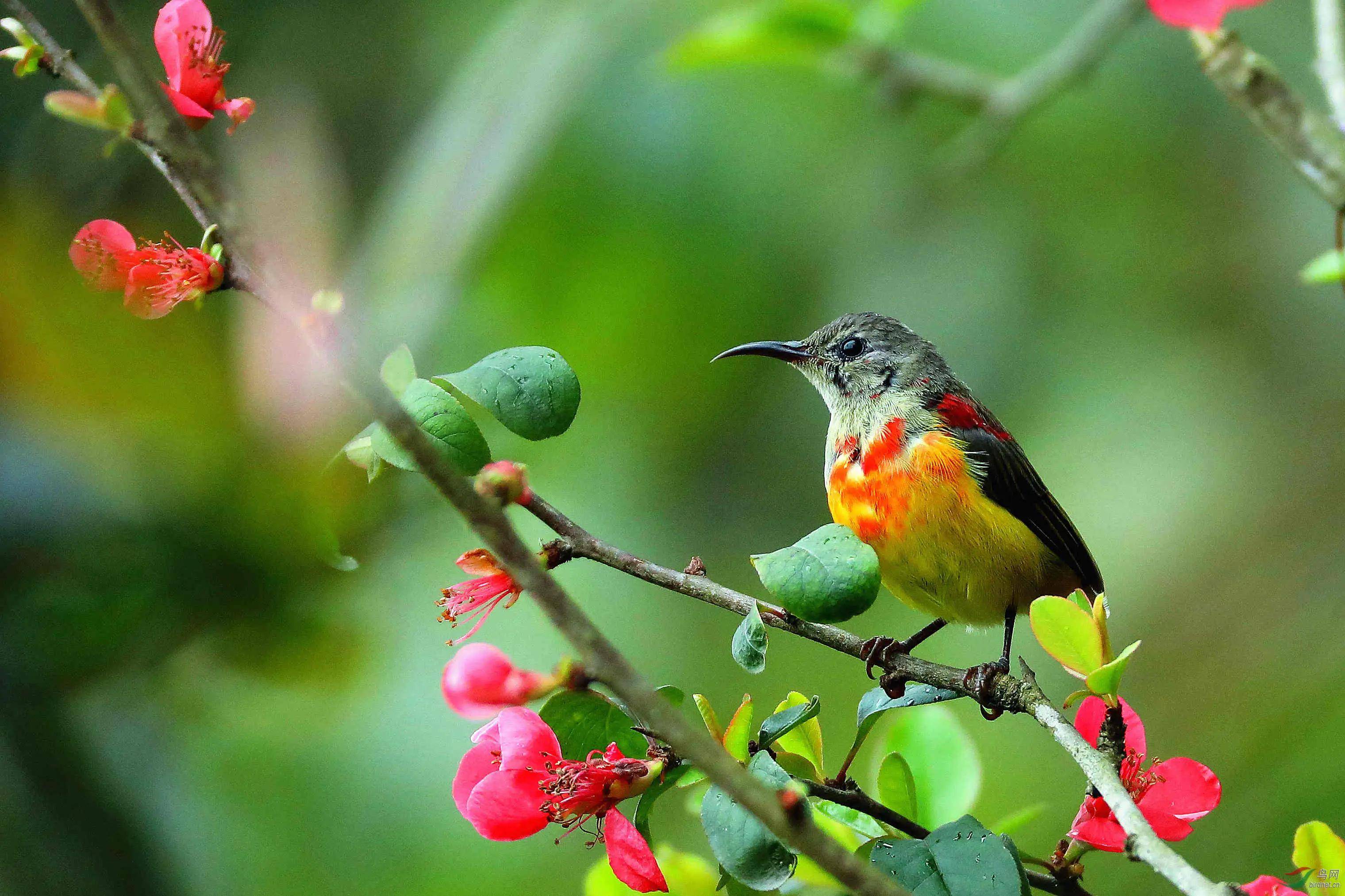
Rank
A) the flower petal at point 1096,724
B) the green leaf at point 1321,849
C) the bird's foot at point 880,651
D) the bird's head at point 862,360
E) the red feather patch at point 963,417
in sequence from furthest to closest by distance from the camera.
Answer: the bird's head at point 862,360 → the red feather patch at point 963,417 → the bird's foot at point 880,651 → the flower petal at point 1096,724 → the green leaf at point 1321,849

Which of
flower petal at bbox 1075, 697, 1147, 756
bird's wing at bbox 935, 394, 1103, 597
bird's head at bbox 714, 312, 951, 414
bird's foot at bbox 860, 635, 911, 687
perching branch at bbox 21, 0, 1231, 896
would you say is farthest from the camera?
bird's head at bbox 714, 312, 951, 414

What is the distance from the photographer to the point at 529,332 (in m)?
5.62

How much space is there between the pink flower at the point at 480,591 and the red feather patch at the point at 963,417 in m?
1.84

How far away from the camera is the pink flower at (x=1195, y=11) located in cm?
168

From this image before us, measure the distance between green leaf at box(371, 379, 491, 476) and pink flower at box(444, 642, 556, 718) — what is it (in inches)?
14.7

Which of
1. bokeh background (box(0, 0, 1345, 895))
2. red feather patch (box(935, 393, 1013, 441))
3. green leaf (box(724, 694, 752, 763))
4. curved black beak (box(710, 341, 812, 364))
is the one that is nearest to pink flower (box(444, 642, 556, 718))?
green leaf (box(724, 694, 752, 763))

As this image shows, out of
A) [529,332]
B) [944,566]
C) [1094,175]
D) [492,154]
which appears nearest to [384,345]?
[492,154]

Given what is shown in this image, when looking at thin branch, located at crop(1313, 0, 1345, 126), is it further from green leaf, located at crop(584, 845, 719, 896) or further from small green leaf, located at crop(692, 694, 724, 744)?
green leaf, located at crop(584, 845, 719, 896)

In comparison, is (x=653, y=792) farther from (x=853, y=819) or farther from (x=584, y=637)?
(x=584, y=637)

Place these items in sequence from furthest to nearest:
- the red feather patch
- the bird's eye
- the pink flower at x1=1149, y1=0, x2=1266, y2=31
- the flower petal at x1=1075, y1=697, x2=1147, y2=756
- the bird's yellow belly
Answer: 1. the bird's eye
2. the red feather patch
3. the bird's yellow belly
4. the flower petal at x1=1075, y1=697, x2=1147, y2=756
5. the pink flower at x1=1149, y1=0, x2=1266, y2=31

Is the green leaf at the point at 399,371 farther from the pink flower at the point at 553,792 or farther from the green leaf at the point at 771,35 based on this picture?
the green leaf at the point at 771,35

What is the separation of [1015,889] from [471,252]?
3.44m

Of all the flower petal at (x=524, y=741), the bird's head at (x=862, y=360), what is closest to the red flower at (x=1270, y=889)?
the flower petal at (x=524, y=741)

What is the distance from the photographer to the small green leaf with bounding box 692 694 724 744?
1654 millimetres
